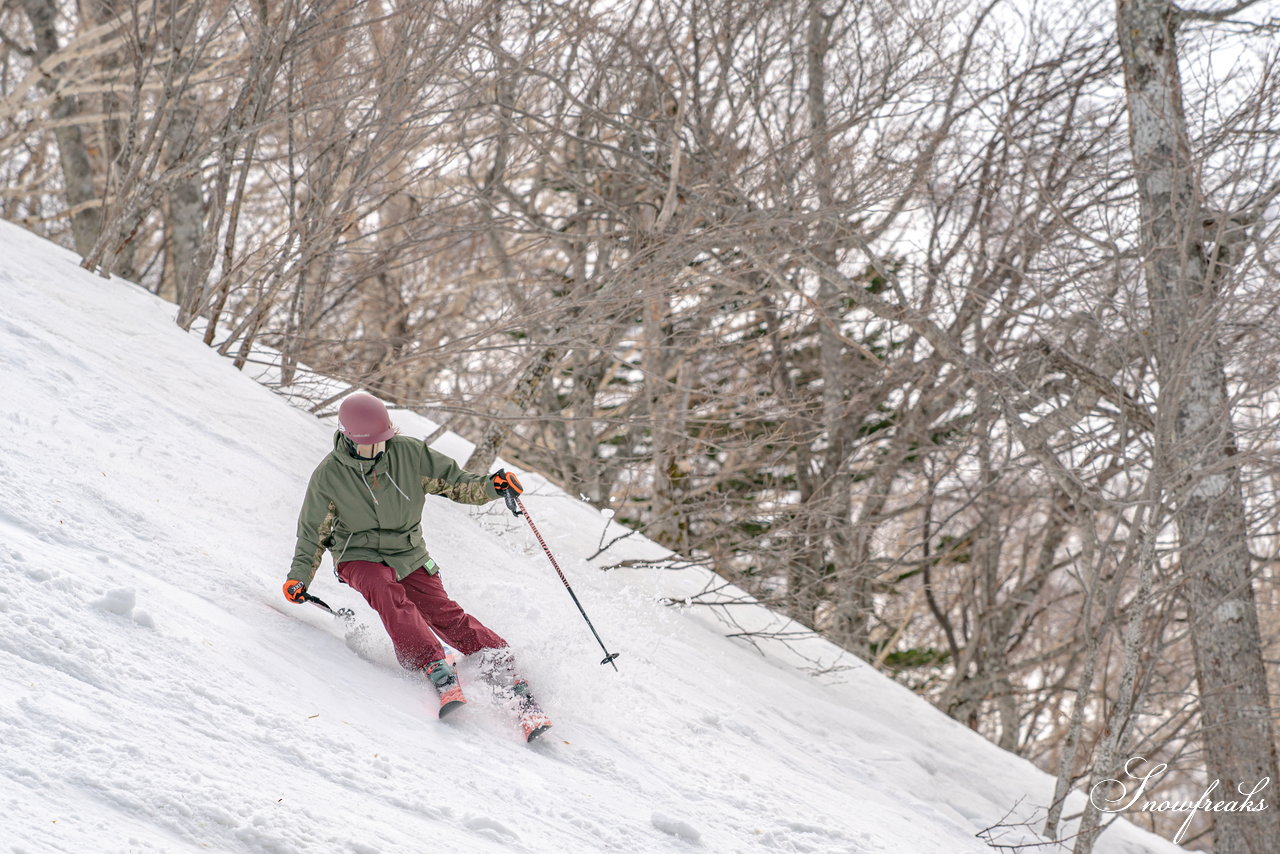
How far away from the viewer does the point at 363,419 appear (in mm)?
3875

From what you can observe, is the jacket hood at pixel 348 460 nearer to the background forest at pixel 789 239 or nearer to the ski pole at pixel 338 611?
the ski pole at pixel 338 611

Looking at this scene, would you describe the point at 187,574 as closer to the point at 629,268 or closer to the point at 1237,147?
the point at 629,268

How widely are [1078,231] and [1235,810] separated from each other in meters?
3.96

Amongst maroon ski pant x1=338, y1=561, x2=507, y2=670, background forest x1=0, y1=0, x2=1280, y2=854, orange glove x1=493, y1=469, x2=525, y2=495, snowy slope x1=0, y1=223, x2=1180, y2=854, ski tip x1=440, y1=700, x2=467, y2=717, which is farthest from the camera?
background forest x1=0, y1=0, x2=1280, y2=854

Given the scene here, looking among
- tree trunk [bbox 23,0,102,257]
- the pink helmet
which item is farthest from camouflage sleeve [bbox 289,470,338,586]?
tree trunk [bbox 23,0,102,257]

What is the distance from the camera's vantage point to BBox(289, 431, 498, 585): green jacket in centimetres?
389

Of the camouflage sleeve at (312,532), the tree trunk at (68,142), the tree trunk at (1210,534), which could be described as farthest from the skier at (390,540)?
the tree trunk at (68,142)

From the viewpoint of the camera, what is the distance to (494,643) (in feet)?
13.1

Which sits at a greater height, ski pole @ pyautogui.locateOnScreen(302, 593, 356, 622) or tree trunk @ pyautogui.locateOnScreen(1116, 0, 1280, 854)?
tree trunk @ pyautogui.locateOnScreen(1116, 0, 1280, 854)

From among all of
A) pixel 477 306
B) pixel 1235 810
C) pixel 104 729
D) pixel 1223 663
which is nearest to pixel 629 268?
pixel 104 729

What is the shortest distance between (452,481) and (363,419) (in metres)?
0.53

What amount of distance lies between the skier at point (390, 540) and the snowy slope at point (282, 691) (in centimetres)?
16

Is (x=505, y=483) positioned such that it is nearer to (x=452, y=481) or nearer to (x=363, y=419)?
(x=452, y=481)

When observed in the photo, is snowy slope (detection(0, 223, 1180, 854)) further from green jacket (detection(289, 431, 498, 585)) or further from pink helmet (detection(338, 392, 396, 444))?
pink helmet (detection(338, 392, 396, 444))
